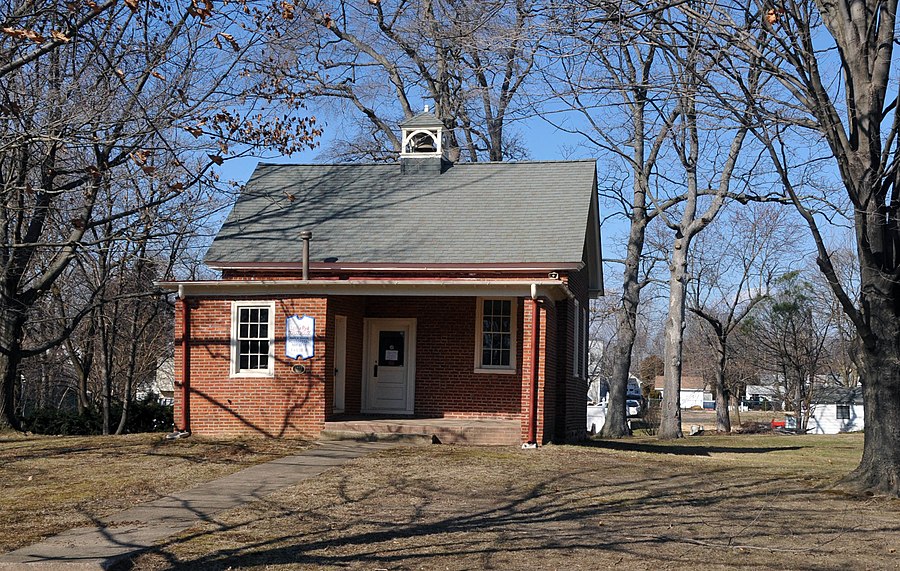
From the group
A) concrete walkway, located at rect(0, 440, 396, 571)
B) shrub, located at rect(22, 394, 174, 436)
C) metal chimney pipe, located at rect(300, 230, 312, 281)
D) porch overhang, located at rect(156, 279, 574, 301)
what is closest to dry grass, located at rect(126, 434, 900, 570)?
concrete walkway, located at rect(0, 440, 396, 571)

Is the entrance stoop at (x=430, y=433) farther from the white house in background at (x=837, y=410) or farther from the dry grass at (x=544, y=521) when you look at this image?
the white house in background at (x=837, y=410)

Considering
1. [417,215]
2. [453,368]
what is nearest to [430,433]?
[453,368]

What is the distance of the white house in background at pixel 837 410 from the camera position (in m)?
56.8

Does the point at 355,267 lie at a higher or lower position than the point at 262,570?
higher

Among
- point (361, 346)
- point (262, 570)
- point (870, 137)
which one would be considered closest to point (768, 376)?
point (361, 346)

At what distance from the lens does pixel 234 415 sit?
17.7m

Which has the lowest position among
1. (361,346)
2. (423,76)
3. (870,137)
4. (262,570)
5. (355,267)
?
(262,570)

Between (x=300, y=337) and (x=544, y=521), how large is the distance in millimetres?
8429

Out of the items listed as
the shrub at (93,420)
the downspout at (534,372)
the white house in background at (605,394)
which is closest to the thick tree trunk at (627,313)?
the shrub at (93,420)

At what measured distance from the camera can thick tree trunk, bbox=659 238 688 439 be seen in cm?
2952

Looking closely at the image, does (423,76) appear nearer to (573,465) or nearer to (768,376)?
(573,465)

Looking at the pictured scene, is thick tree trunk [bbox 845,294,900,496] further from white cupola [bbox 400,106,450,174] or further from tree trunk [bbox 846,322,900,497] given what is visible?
white cupola [bbox 400,106,450,174]

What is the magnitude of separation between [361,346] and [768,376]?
60.0m

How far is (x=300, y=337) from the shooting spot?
17.5 metres
